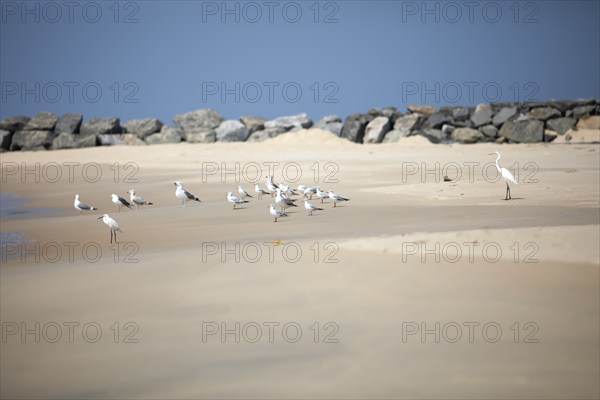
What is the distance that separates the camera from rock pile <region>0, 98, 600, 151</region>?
31000mm

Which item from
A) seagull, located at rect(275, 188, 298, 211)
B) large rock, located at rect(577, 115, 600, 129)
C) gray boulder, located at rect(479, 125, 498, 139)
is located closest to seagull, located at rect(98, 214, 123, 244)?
seagull, located at rect(275, 188, 298, 211)

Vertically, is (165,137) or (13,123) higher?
(13,123)

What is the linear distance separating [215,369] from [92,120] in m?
35.2

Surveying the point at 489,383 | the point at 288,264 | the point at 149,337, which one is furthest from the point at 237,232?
the point at 489,383

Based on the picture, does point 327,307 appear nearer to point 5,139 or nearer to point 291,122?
point 291,122

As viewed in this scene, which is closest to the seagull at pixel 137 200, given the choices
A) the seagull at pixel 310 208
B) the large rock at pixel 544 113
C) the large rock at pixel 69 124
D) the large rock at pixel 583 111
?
the seagull at pixel 310 208

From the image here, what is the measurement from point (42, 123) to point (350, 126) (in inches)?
679

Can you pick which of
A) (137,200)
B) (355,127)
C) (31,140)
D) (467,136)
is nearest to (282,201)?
(137,200)

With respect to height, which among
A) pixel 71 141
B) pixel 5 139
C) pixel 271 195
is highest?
pixel 5 139

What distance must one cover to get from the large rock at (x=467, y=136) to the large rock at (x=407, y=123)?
210cm

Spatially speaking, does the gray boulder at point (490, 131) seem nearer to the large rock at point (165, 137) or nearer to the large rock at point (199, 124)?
the large rock at point (199, 124)

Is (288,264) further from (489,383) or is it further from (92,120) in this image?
(92,120)

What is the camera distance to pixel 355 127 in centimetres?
3238

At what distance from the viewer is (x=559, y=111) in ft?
107
